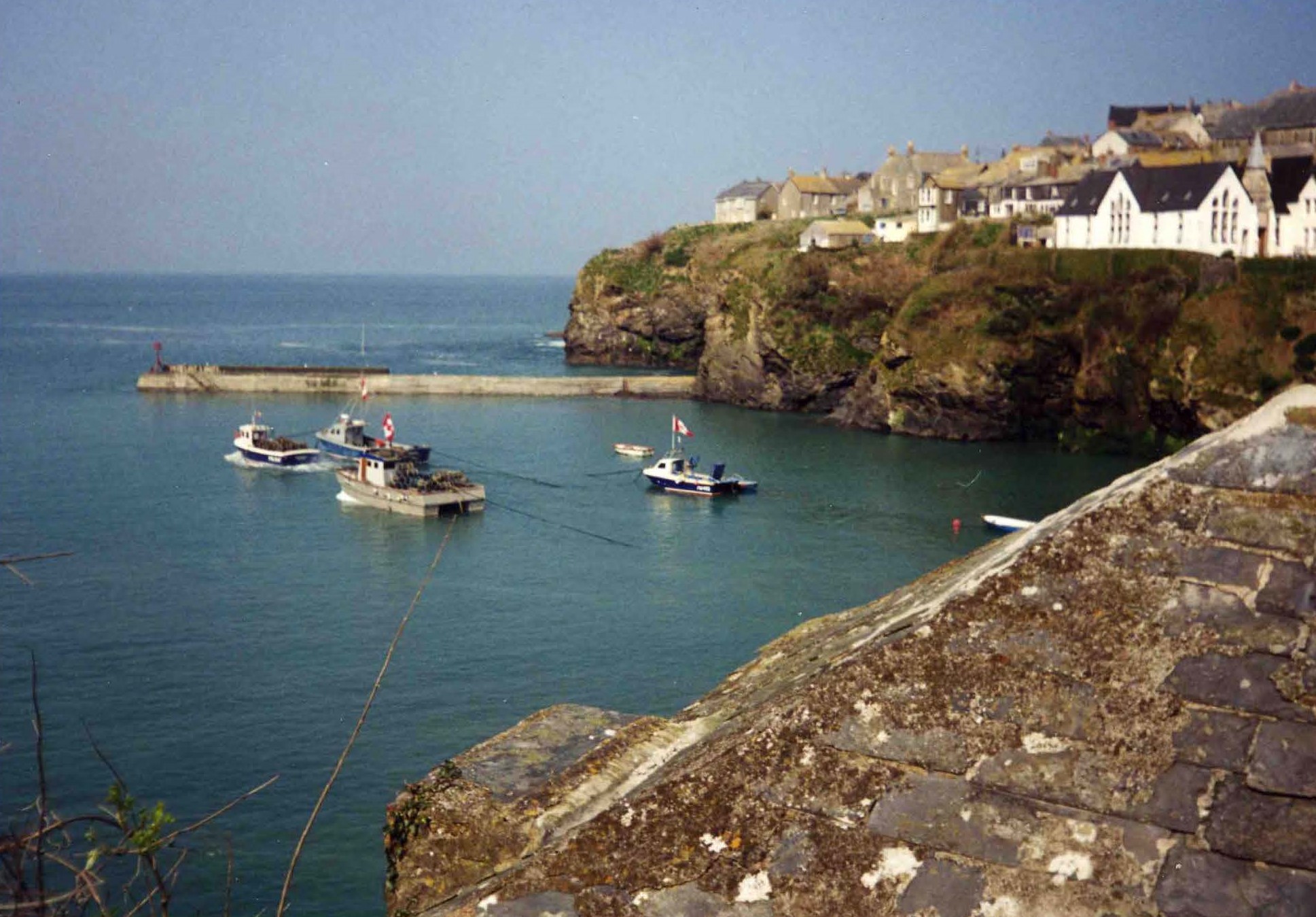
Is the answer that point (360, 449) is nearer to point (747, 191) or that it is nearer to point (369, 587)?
point (369, 587)

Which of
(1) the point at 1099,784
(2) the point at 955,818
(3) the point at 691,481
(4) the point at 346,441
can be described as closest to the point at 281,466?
(4) the point at 346,441

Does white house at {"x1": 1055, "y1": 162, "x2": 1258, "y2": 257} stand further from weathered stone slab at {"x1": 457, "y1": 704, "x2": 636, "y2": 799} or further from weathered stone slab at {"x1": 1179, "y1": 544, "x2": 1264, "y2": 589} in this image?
weathered stone slab at {"x1": 1179, "y1": 544, "x2": 1264, "y2": 589}

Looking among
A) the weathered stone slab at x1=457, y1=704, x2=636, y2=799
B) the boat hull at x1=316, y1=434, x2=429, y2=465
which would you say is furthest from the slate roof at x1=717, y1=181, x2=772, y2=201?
the weathered stone slab at x1=457, y1=704, x2=636, y2=799

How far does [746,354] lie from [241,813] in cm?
6863

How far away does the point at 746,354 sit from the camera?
9038 cm

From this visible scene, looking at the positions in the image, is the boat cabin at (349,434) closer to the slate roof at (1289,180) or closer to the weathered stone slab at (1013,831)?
the slate roof at (1289,180)

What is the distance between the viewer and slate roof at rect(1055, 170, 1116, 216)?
8169 cm

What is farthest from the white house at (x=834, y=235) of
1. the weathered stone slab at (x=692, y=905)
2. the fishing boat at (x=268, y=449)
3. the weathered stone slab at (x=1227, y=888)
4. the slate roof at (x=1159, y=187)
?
the weathered stone slab at (x=1227, y=888)

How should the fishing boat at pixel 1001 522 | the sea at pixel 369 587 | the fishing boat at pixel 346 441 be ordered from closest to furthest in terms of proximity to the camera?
the sea at pixel 369 587, the fishing boat at pixel 1001 522, the fishing boat at pixel 346 441

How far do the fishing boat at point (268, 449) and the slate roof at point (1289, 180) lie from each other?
5581 cm

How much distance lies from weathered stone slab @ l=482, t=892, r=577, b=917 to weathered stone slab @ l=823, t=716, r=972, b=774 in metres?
0.83

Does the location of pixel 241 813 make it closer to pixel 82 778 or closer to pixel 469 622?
pixel 82 778

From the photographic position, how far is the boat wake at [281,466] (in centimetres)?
6438

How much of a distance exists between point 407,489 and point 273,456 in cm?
1251
